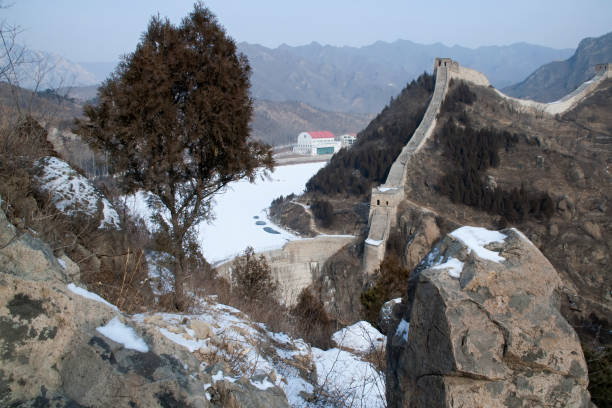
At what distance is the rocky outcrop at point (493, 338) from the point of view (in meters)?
1.91

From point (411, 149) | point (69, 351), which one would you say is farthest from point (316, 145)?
point (69, 351)

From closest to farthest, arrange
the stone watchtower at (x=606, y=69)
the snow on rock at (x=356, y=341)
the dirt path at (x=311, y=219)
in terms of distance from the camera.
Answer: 1. the snow on rock at (x=356, y=341)
2. the dirt path at (x=311, y=219)
3. the stone watchtower at (x=606, y=69)

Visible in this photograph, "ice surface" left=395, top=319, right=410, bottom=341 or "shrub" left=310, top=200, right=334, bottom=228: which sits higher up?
"ice surface" left=395, top=319, right=410, bottom=341

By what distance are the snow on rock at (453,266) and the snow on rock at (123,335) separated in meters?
1.68

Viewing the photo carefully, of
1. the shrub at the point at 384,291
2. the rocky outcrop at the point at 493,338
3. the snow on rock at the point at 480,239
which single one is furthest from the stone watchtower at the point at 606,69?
the rocky outcrop at the point at 493,338

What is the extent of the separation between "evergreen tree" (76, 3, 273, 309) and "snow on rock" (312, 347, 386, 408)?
1.88 m

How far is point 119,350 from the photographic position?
163 cm

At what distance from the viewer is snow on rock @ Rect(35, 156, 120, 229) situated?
5090 mm

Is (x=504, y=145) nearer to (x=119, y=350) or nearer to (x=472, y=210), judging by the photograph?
(x=472, y=210)

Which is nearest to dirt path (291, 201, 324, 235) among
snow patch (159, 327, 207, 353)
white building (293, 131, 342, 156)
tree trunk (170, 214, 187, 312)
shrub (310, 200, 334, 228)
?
shrub (310, 200, 334, 228)

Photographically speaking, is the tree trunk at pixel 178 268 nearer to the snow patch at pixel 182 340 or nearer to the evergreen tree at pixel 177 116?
the evergreen tree at pixel 177 116

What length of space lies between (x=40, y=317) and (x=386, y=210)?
22.2 meters

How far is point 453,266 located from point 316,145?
236ft

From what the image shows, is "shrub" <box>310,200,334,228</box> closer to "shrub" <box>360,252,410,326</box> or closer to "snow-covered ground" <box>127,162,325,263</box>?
"snow-covered ground" <box>127,162,325,263</box>
